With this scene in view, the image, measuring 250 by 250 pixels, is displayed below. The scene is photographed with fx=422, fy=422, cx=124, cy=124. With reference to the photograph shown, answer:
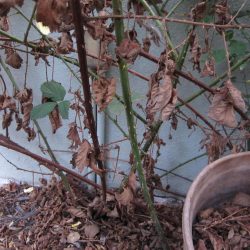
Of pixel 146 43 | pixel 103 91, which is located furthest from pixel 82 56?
pixel 146 43

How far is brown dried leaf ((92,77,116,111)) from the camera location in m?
0.96

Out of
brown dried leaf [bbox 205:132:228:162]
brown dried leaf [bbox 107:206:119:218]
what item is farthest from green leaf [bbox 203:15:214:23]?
brown dried leaf [bbox 107:206:119:218]

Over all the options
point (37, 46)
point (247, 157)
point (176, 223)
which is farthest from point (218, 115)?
point (176, 223)

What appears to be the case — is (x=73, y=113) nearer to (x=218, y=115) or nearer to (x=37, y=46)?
(x=37, y=46)

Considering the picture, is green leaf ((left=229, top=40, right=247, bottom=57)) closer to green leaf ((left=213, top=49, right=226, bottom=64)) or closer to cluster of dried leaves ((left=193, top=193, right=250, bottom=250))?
green leaf ((left=213, top=49, right=226, bottom=64))

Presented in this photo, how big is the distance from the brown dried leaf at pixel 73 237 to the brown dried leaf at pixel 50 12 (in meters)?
1.15

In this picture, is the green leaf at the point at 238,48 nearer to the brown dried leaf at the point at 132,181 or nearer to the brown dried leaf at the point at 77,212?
the brown dried leaf at the point at 132,181

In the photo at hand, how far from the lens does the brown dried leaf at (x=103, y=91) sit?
963 millimetres

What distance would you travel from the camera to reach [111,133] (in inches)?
71.2

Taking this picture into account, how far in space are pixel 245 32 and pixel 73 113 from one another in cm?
76

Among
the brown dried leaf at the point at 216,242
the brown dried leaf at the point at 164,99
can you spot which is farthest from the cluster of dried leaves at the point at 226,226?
the brown dried leaf at the point at 164,99

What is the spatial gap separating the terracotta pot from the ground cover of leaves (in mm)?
395

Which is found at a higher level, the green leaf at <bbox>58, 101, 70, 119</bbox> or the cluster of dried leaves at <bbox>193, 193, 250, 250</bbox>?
the green leaf at <bbox>58, 101, 70, 119</bbox>

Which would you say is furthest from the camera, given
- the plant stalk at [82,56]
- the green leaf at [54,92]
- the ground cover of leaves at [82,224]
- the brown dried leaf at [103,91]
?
the ground cover of leaves at [82,224]
